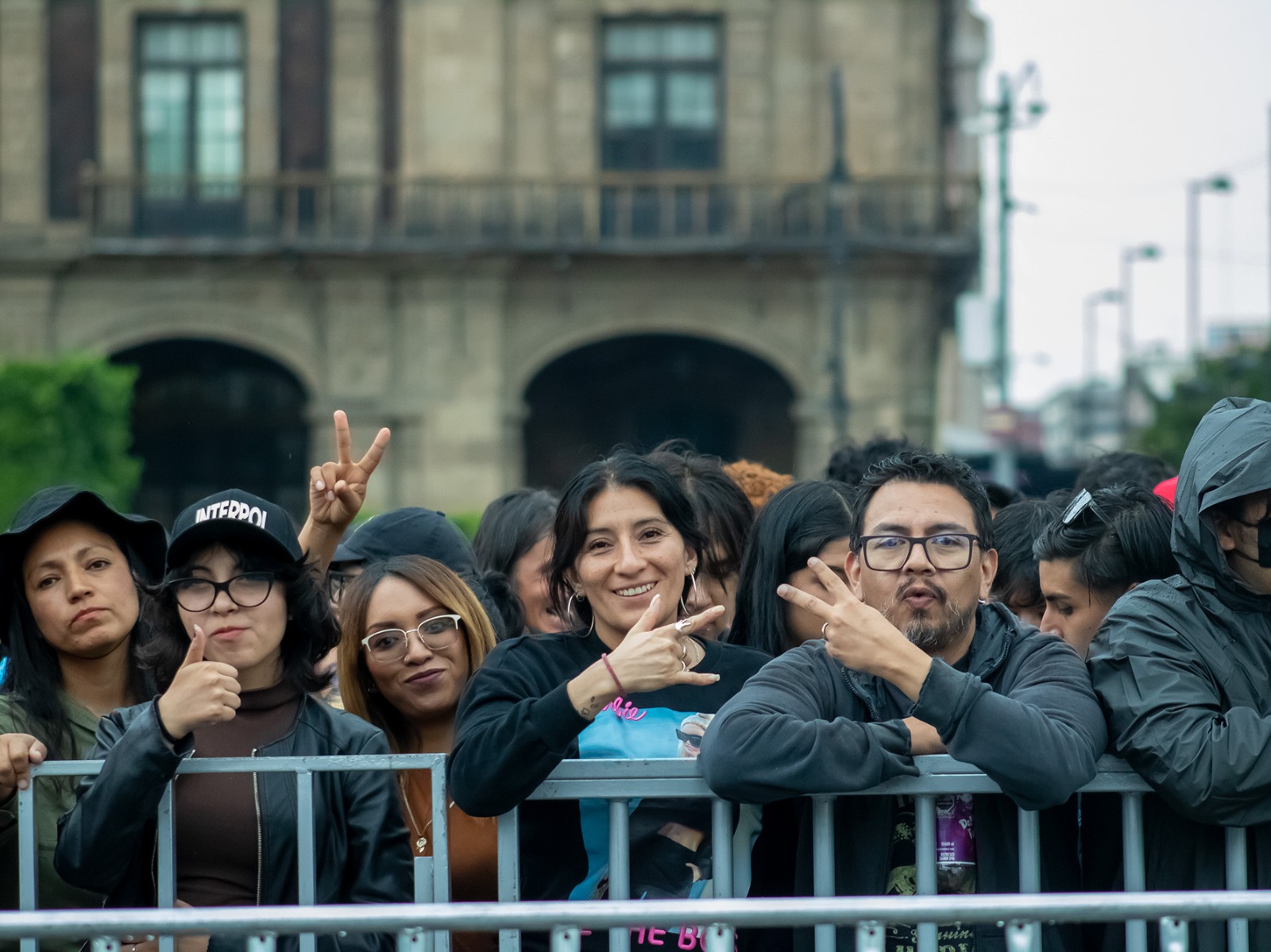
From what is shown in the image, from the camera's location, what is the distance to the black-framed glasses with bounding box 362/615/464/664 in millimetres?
4438

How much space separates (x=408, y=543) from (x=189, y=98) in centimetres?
2136

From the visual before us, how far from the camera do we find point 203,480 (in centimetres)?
2627

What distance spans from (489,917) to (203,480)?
24.3 metres

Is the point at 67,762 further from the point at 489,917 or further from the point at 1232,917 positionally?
the point at 1232,917

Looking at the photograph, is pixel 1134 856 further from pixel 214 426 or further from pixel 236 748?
pixel 214 426

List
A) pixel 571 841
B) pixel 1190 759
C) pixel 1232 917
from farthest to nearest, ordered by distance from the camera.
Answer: pixel 571 841
pixel 1190 759
pixel 1232 917

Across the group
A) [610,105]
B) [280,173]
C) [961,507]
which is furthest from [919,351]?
[961,507]

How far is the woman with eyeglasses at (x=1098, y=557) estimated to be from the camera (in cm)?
424

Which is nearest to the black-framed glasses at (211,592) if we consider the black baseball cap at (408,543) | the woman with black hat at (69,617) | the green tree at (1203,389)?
the woman with black hat at (69,617)

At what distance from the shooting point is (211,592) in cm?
392

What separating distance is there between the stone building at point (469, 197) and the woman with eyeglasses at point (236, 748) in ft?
65.9

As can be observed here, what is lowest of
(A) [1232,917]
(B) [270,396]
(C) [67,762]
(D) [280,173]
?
(A) [1232,917]

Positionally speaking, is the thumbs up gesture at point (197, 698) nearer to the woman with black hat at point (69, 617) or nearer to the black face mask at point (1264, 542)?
the woman with black hat at point (69, 617)

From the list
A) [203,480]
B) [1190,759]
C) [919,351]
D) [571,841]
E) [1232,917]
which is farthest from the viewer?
[203,480]
